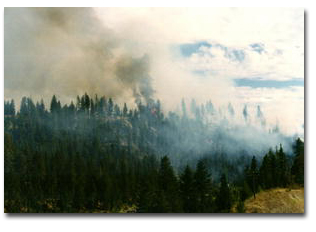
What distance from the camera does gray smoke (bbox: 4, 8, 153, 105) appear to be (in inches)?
284

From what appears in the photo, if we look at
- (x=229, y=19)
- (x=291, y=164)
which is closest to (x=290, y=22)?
(x=229, y=19)

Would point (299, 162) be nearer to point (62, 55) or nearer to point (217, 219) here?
point (217, 219)

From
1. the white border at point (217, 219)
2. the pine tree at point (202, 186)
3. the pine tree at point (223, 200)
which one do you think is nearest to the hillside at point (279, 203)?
the white border at point (217, 219)

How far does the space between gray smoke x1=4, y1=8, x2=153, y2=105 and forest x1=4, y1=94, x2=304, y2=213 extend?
1.08 ft

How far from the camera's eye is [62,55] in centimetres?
727

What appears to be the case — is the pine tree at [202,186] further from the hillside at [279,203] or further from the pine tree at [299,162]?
the pine tree at [299,162]

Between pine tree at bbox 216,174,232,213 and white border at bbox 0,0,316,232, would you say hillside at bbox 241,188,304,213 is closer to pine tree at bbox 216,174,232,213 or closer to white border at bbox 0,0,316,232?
white border at bbox 0,0,316,232

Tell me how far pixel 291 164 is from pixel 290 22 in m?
3.30

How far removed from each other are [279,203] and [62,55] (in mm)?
6071

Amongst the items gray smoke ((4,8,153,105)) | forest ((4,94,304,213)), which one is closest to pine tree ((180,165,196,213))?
forest ((4,94,304,213))

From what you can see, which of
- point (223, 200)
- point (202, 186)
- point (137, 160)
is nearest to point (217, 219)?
point (223, 200)

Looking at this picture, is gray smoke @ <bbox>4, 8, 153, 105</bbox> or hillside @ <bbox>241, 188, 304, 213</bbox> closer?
hillside @ <bbox>241, 188, 304, 213</bbox>

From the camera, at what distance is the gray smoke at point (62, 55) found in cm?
721

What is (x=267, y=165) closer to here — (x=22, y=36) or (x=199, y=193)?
(x=199, y=193)
